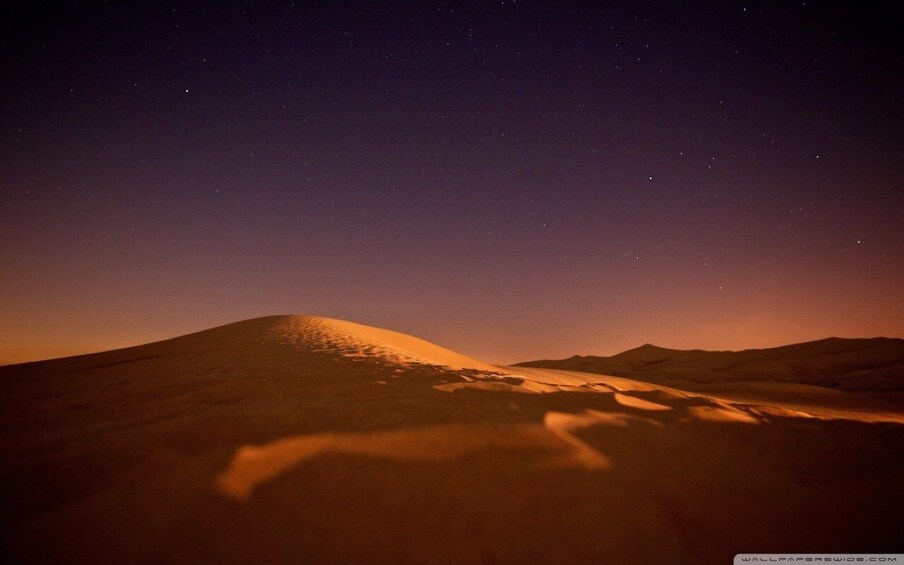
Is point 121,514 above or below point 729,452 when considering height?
below

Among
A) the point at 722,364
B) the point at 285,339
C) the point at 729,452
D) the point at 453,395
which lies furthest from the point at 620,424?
the point at 722,364

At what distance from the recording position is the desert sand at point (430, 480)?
1.76 m

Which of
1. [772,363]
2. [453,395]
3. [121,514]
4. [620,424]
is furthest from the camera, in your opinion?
[772,363]

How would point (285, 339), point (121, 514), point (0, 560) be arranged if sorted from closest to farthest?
point (0, 560) → point (121, 514) → point (285, 339)

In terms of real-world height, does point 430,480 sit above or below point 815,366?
below

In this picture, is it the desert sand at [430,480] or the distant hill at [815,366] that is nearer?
the desert sand at [430,480]

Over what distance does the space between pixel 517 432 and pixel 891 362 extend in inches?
988

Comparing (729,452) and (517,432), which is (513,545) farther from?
(729,452)

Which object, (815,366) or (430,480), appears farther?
(815,366)

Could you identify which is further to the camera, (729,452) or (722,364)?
(722,364)

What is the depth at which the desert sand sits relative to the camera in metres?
1.76

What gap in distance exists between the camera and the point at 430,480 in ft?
7.19

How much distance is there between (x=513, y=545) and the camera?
5.95ft

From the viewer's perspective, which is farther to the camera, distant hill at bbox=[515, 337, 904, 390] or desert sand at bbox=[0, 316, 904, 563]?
distant hill at bbox=[515, 337, 904, 390]
